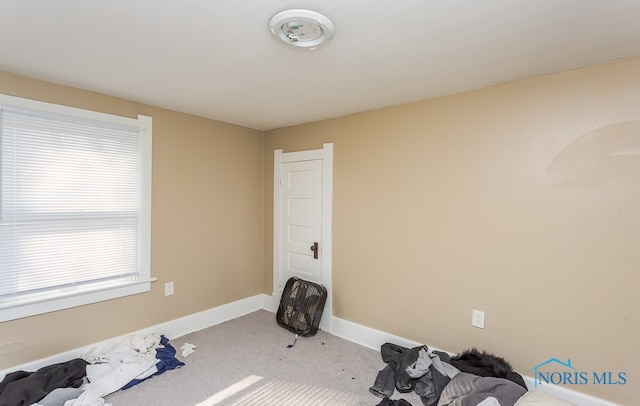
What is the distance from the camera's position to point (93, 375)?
230cm

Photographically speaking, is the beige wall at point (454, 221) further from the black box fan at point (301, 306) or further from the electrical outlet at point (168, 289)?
the black box fan at point (301, 306)

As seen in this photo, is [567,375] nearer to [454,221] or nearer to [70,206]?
[454,221]

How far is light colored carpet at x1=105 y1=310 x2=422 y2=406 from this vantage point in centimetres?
219

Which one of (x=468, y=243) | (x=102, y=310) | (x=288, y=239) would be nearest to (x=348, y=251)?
(x=288, y=239)

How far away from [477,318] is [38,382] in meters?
3.10

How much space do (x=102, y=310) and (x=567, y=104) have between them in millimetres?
3830

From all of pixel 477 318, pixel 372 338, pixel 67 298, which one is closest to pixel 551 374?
pixel 477 318

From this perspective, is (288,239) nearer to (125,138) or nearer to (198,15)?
(125,138)

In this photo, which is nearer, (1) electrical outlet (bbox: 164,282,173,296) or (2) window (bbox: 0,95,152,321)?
(2) window (bbox: 0,95,152,321)

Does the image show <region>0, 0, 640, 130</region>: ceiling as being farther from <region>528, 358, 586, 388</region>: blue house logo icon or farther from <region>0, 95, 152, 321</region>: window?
<region>528, 358, 586, 388</region>: blue house logo icon

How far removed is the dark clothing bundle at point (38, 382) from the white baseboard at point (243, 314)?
4.8 inches

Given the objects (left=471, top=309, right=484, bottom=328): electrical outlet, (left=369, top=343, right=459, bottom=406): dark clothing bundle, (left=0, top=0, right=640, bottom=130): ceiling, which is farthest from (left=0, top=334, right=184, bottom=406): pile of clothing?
(left=471, top=309, right=484, bottom=328): electrical outlet

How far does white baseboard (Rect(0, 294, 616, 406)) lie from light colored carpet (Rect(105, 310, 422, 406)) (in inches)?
3.4

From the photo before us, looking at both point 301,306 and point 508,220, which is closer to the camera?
point 508,220
